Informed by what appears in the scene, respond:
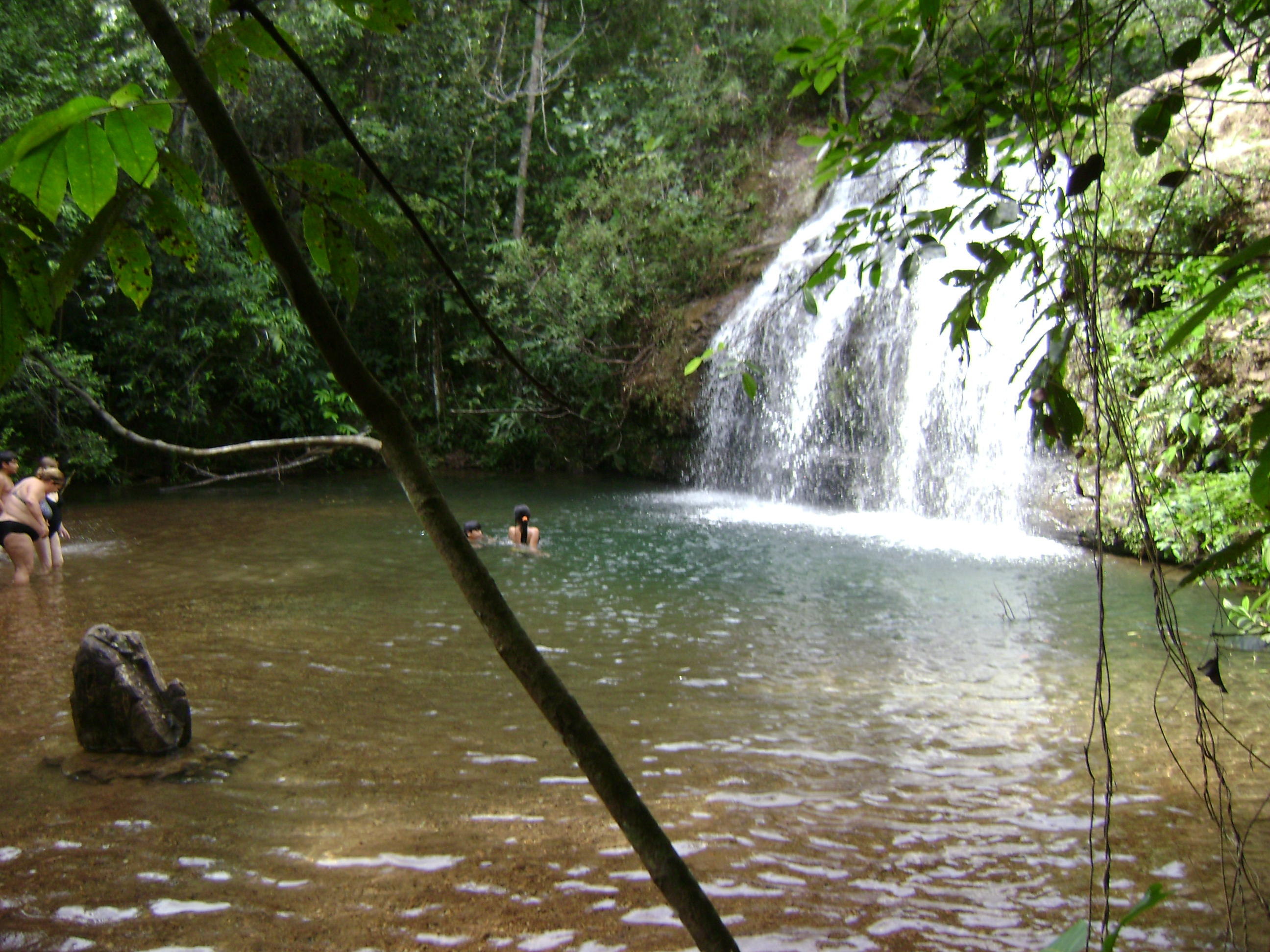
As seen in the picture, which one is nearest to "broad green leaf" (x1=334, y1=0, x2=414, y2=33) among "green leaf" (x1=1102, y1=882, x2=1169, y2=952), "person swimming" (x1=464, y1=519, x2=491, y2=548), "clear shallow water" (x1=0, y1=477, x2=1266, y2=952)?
"green leaf" (x1=1102, y1=882, x2=1169, y2=952)

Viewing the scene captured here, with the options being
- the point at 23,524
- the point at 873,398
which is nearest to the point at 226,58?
the point at 23,524

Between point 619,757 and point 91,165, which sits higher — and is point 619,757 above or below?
below

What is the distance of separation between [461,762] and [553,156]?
18.1 metres

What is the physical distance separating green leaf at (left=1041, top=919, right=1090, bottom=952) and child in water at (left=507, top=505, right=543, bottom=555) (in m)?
9.34

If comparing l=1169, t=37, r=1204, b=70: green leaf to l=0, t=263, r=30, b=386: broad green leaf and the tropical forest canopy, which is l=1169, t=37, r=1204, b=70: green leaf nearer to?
the tropical forest canopy

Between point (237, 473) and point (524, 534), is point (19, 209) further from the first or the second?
point (524, 534)

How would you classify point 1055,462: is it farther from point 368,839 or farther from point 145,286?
point 145,286

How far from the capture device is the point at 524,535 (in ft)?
33.6

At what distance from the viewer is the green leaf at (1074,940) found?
0.78 metres

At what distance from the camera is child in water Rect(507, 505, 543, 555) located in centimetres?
1010

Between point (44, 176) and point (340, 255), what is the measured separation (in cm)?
28

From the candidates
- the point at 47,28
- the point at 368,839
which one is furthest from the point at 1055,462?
the point at 47,28

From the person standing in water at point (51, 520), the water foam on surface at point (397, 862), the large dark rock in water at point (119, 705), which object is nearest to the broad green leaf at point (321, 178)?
the water foam on surface at point (397, 862)

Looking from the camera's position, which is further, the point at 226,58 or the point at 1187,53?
the point at 1187,53
